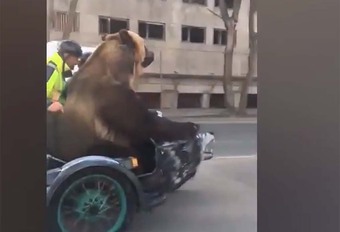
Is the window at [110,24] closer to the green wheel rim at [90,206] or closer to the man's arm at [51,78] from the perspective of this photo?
the man's arm at [51,78]

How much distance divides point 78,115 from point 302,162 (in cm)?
108

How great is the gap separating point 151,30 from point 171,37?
→ 98 mm

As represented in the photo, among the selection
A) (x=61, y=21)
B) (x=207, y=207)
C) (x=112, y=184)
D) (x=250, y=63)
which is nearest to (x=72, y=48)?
(x=61, y=21)

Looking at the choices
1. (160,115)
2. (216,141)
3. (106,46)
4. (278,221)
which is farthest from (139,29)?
(278,221)

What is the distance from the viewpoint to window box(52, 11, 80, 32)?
242 cm

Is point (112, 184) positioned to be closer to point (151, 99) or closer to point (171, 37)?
point (151, 99)

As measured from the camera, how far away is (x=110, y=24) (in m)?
2.44

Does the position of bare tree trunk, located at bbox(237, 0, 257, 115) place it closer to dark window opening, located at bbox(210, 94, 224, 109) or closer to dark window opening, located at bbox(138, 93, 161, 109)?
dark window opening, located at bbox(210, 94, 224, 109)

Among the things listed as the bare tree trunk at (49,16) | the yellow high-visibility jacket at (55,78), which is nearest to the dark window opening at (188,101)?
the yellow high-visibility jacket at (55,78)

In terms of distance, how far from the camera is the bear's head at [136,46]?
2.46m

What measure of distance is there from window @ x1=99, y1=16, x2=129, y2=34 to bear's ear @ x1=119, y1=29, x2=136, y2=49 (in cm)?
2

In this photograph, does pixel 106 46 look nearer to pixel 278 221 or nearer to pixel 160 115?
pixel 160 115

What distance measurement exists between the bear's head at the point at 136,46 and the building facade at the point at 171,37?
0.08ft

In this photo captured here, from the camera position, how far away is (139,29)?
2453 millimetres
